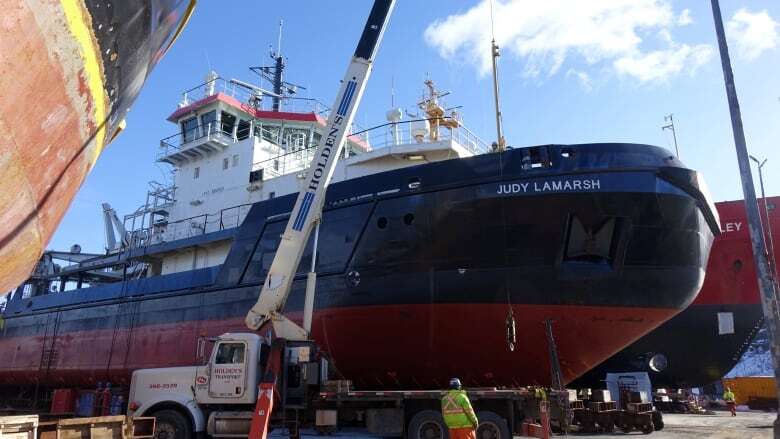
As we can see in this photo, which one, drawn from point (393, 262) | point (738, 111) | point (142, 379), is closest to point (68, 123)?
point (142, 379)

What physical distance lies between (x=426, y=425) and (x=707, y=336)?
10.6 m

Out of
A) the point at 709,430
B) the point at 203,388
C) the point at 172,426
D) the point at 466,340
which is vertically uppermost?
the point at 466,340

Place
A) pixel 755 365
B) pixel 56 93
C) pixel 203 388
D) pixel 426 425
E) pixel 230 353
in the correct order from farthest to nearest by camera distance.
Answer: pixel 755 365 < pixel 230 353 < pixel 203 388 < pixel 426 425 < pixel 56 93

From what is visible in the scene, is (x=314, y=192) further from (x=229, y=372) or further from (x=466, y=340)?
(x=466, y=340)

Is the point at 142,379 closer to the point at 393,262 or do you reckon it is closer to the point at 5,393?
the point at 393,262

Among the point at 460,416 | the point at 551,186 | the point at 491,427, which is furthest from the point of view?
the point at 551,186

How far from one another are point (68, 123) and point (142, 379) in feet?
22.1

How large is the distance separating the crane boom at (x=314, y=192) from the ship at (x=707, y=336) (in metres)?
9.82

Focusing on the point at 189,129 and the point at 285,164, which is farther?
the point at 189,129

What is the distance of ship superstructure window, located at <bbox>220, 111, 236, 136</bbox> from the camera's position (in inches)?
758

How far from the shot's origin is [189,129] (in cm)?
1994

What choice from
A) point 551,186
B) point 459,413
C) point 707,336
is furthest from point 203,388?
point 707,336

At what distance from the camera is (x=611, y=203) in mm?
9727

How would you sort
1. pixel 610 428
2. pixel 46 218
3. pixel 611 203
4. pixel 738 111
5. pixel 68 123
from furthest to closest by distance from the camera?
pixel 610 428, pixel 611 203, pixel 738 111, pixel 46 218, pixel 68 123
